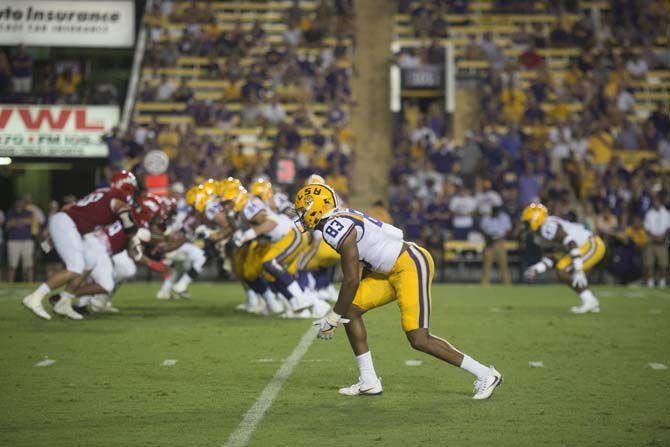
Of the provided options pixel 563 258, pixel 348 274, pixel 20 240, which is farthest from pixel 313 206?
pixel 20 240

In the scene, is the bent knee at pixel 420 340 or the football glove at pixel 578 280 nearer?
the bent knee at pixel 420 340

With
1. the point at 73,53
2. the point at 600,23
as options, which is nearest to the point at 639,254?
the point at 600,23

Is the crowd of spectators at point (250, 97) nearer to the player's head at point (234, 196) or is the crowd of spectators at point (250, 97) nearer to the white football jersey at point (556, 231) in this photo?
the white football jersey at point (556, 231)

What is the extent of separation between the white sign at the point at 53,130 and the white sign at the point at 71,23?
8.52 feet

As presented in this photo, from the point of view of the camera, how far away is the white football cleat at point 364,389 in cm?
762

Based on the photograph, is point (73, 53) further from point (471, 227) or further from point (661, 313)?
point (661, 313)

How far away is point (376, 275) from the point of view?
7609mm

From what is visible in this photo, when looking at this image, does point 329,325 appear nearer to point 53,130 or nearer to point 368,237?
point 368,237

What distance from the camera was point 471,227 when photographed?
22.5 metres

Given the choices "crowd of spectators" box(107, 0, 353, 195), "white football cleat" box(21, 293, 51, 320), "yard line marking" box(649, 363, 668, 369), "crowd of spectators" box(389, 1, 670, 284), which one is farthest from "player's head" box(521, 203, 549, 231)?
"crowd of spectators" box(107, 0, 353, 195)

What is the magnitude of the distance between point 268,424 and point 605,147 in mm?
19659

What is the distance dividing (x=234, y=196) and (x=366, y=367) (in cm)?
613

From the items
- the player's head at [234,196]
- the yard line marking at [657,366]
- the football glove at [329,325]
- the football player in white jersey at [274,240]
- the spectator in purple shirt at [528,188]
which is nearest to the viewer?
the football glove at [329,325]

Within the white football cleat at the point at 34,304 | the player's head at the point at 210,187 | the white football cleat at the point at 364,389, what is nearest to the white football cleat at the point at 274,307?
the player's head at the point at 210,187
